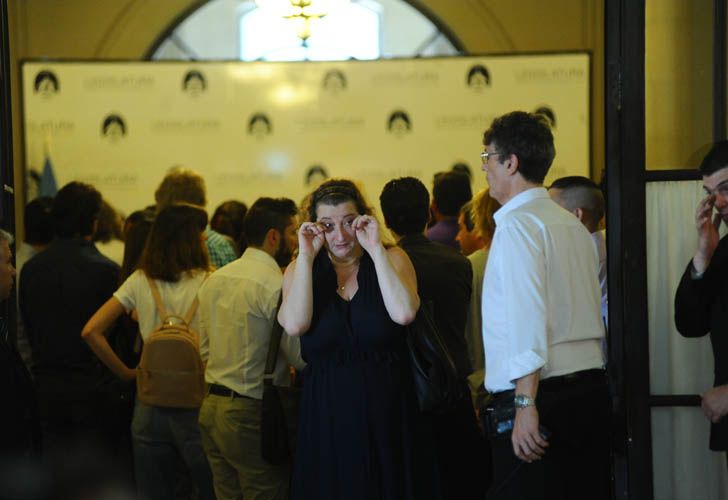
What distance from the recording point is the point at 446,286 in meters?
5.00

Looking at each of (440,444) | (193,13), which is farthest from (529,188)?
(193,13)

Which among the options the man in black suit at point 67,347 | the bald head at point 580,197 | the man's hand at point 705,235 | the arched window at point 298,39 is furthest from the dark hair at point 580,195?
the arched window at point 298,39

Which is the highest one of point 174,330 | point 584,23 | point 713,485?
point 584,23

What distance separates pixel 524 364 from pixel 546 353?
81mm

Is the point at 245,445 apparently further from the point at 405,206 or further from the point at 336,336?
the point at 405,206

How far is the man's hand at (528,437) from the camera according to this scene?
3.53 metres

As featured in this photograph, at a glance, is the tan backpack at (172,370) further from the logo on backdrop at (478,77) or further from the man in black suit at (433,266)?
the logo on backdrop at (478,77)

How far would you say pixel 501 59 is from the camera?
32.9ft

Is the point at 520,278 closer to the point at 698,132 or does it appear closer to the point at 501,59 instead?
the point at 698,132

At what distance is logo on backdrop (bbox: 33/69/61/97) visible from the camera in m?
10.1

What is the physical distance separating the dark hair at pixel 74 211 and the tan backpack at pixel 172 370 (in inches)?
33.9

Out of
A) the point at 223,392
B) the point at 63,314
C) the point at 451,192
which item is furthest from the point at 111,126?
the point at 223,392

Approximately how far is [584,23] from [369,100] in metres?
2.12

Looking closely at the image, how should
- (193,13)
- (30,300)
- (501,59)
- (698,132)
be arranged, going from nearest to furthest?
(698,132) → (30,300) → (501,59) → (193,13)
